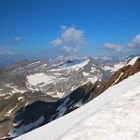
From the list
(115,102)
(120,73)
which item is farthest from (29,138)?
(120,73)

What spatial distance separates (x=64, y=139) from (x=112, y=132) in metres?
1.67

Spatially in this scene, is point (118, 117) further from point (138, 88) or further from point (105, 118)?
point (138, 88)

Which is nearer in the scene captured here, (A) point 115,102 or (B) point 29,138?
(A) point 115,102

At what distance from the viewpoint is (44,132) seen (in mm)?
15484

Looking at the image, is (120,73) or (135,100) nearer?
(135,100)

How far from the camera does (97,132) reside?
400 inches

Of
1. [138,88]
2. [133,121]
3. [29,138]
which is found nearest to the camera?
[133,121]

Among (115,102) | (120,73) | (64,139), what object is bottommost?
(64,139)

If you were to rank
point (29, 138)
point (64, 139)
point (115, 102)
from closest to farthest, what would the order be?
point (64, 139) < point (115, 102) < point (29, 138)

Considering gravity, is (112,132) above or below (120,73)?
below

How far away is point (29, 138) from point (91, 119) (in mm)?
4897

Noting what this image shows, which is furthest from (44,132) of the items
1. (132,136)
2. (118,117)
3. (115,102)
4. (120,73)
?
(120,73)

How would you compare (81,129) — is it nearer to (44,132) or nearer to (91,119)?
(91,119)

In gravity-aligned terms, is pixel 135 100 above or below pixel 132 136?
above
